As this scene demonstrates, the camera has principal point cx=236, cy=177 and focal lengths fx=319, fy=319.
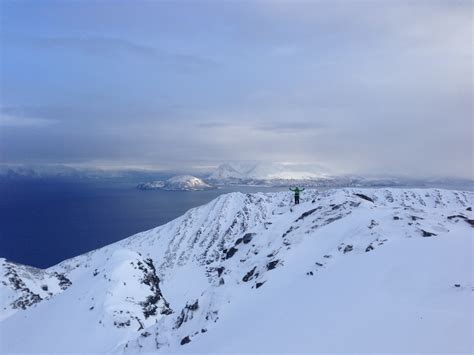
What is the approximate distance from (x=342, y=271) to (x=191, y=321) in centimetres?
1177

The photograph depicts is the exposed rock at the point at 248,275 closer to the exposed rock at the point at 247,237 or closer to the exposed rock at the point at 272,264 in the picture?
the exposed rock at the point at 272,264

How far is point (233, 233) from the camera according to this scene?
125812 millimetres

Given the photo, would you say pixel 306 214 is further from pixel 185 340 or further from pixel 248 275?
pixel 185 340

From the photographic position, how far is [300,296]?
20047mm

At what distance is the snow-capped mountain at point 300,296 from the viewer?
12.9 metres

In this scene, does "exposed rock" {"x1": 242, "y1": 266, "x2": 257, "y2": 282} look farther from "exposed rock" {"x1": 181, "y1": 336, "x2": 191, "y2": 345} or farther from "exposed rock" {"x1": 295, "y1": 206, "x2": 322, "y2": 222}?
"exposed rock" {"x1": 295, "y1": 206, "x2": 322, "y2": 222}

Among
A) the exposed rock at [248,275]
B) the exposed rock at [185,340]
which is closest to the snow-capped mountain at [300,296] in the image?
the exposed rock at [185,340]

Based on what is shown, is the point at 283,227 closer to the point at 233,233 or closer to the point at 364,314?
the point at 364,314

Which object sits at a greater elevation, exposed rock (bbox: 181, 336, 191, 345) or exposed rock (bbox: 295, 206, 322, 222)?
exposed rock (bbox: 295, 206, 322, 222)

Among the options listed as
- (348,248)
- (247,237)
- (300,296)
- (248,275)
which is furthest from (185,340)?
(247,237)

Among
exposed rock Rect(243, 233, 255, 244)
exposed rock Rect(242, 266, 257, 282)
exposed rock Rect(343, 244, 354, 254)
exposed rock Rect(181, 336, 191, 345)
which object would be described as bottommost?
exposed rock Rect(181, 336, 191, 345)

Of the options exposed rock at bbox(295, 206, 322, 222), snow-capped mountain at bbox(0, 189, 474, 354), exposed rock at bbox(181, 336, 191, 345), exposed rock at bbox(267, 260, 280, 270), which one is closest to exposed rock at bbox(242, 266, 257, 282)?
snow-capped mountain at bbox(0, 189, 474, 354)

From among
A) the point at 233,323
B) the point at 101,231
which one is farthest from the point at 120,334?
the point at 101,231

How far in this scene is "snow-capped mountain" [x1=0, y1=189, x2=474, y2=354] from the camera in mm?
12930
